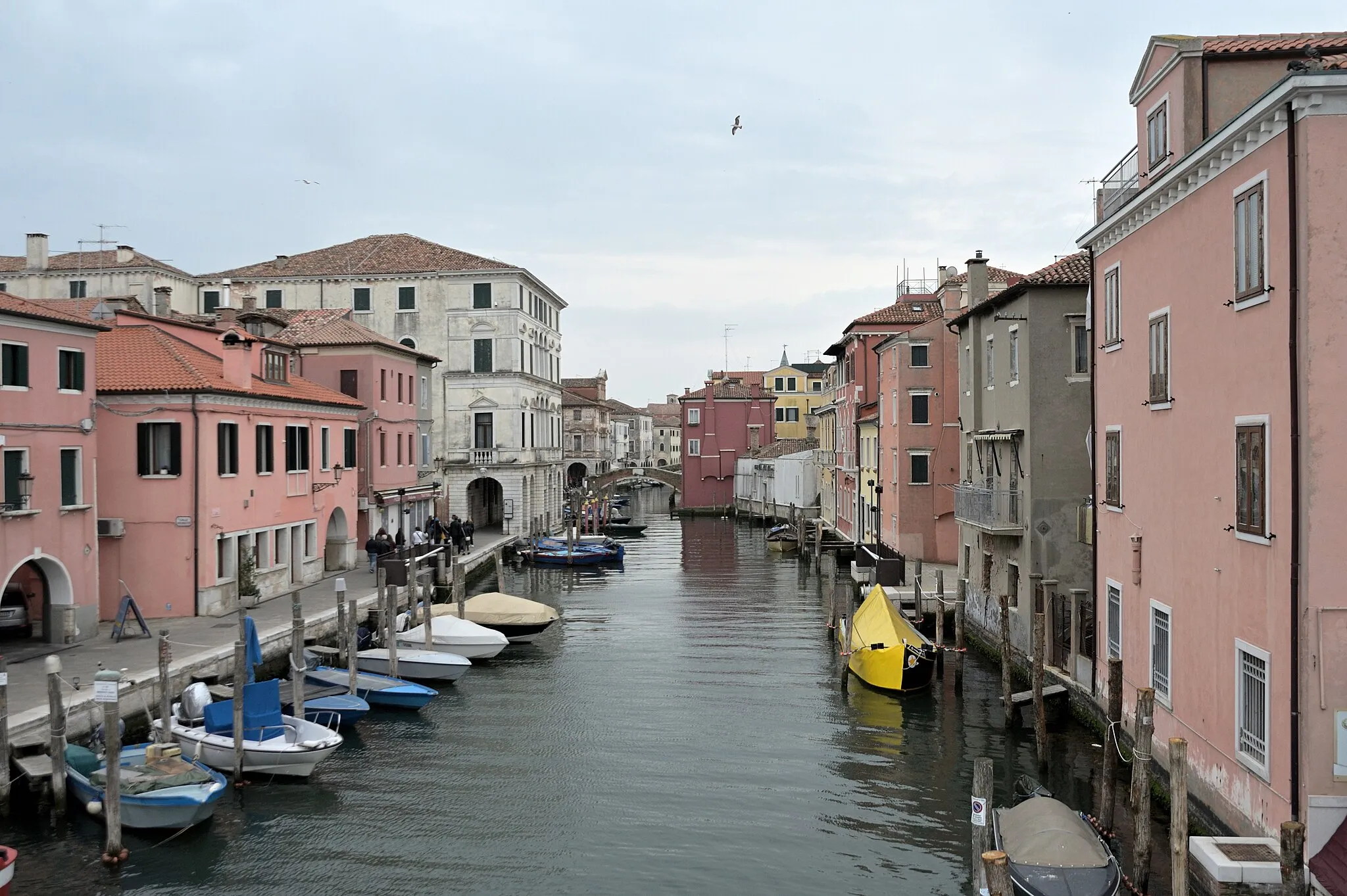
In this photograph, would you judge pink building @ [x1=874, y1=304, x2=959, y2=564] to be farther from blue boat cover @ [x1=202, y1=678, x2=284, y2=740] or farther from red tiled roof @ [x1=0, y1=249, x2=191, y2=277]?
red tiled roof @ [x1=0, y1=249, x2=191, y2=277]

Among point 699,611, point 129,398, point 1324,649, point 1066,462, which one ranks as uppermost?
point 129,398

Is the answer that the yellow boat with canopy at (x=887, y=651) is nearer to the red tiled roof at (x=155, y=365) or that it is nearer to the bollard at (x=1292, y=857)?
the bollard at (x=1292, y=857)

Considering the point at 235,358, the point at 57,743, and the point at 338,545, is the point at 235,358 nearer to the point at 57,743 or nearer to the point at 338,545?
the point at 338,545

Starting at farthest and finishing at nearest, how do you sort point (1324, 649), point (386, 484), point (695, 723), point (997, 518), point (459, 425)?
point (459, 425), point (386, 484), point (997, 518), point (695, 723), point (1324, 649)

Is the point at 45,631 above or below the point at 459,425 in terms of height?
below

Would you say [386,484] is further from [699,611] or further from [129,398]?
[129,398]

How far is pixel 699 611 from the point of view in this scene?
35156mm

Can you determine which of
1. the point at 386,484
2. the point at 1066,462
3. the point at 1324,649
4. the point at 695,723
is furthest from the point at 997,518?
the point at 386,484

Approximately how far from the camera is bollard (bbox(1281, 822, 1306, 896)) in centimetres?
951

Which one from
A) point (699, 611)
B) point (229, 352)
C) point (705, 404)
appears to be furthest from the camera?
point (705, 404)

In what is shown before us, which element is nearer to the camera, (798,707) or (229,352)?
(798,707)

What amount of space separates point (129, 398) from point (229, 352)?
3.28 m

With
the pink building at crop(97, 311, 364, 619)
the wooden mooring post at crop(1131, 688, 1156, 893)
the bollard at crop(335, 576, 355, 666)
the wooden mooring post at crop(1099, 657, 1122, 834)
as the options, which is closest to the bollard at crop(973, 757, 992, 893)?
the wooden mooring post at crop(1131, 688, 1156, 893)

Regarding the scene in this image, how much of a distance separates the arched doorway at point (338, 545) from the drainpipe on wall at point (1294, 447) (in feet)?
95.9
